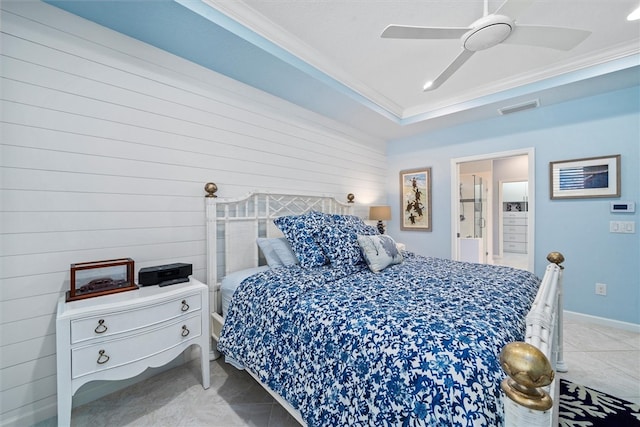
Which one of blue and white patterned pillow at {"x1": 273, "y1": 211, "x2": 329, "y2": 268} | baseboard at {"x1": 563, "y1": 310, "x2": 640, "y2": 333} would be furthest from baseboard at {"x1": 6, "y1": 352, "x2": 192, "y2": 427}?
baseboard at {"x1": 563, "y1": 310, "x2": 640, "y2": 333}

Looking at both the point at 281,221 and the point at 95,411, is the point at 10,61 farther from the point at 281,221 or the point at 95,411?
the point at 95,411

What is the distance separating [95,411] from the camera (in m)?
1.63

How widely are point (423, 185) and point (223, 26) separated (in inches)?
135

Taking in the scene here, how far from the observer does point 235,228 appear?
2.43 m

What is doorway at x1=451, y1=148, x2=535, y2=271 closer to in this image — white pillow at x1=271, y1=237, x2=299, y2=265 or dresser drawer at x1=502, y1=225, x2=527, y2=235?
dresser drawer at x1=502, y1=225, x2=527, y2=235

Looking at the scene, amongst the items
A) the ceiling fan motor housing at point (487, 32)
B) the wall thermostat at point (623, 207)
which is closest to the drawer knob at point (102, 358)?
the ceiling fan motor housing at point (487, 32)

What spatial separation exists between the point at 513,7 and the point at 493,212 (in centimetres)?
641

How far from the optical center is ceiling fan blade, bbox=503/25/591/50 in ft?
5.12

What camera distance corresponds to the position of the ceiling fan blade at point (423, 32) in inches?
60.6

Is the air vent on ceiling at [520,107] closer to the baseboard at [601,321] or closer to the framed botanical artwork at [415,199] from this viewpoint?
the framed botanical artwork at [415,199]

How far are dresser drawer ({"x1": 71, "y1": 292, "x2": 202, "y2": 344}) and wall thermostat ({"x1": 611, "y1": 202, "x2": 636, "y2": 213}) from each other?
4221 millimetres

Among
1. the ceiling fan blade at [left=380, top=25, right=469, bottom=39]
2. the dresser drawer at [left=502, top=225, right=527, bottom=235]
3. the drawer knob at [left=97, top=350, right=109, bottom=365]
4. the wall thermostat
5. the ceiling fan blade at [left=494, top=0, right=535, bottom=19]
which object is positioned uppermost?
the ceiling fan blade at [left=494, top=0, right=535, bottom=19]

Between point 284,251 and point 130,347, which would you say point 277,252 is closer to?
point 284,251

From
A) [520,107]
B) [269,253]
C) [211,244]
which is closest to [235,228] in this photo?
[211,244]
